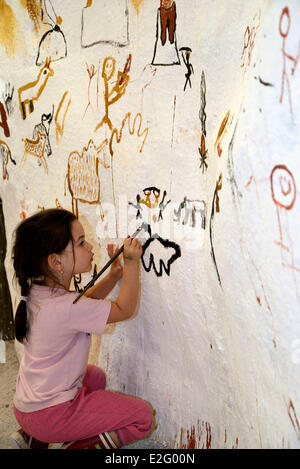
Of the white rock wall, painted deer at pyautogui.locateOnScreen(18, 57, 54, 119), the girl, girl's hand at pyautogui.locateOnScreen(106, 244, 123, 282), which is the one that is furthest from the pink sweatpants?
painted deer at pyautogui.locateOnScreen(18, 57, 54, 119)

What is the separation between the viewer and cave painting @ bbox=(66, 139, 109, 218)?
1.63 metres

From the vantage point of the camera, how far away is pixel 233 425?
1.18 meters

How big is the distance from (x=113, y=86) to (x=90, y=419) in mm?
1072

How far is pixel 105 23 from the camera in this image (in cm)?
152

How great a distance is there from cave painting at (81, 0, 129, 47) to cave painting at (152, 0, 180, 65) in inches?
6.3

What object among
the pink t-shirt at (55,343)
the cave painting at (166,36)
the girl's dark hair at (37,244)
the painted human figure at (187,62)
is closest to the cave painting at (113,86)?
the cave painting at (166,36)

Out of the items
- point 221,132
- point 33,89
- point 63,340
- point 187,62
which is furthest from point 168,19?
point 63,340

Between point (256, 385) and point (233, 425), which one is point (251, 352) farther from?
point (233, 425)

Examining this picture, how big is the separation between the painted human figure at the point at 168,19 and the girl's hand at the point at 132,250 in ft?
1.95

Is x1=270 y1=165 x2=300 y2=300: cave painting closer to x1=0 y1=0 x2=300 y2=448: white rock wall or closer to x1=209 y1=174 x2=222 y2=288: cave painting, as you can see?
x1=0 y1=0 x2=300 y2=448: white rock wall

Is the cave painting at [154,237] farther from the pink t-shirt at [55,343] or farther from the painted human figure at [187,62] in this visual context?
the painted human figure at [187,62]

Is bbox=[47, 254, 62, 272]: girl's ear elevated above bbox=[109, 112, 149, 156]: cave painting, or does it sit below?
below

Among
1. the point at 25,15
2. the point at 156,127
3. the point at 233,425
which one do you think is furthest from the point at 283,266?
the point at 25,15

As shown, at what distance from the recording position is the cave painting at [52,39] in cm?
177
